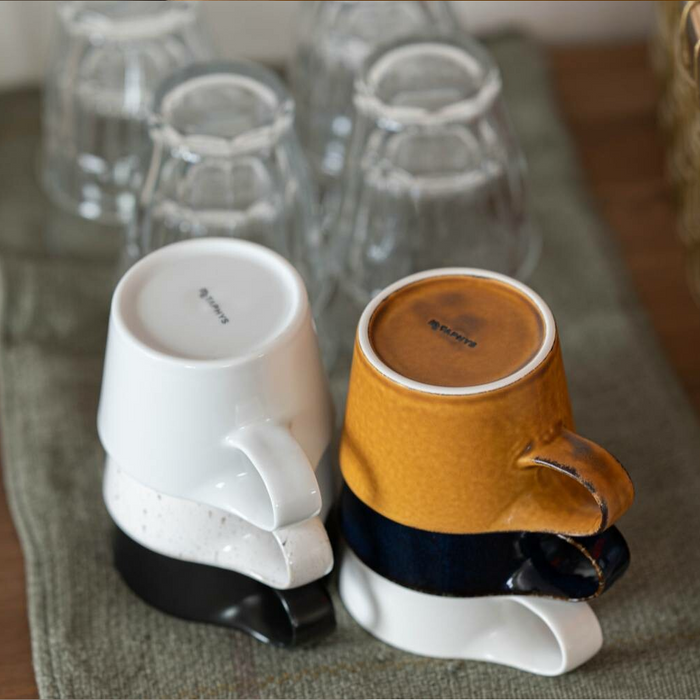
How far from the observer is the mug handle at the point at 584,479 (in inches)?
12.2

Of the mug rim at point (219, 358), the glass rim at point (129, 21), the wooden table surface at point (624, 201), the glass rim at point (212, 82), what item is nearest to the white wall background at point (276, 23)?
the wooden table surface at point (624, 201)

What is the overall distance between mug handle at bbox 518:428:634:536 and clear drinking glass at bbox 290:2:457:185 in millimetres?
269

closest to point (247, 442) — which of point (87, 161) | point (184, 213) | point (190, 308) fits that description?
point (190, 308)

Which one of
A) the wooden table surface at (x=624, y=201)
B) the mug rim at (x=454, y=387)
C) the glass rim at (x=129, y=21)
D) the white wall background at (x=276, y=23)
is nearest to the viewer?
the mug rim at (x=454, y=387)

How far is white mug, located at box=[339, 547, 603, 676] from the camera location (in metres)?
0.36

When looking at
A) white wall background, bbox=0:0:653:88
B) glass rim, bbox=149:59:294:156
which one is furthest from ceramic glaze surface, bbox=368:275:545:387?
white wall background, bbox=0:0:653:88

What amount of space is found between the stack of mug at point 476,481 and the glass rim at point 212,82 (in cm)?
12

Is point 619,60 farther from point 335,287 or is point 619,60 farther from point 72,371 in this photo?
point 72,371

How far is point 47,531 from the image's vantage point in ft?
1.41

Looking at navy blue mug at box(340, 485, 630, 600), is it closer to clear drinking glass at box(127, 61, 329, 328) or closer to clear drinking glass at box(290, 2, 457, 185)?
clear drinking glass at box(127, 61, 329, 328)

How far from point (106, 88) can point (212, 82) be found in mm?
132

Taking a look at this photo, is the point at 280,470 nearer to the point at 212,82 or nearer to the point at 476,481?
the point at 476,481

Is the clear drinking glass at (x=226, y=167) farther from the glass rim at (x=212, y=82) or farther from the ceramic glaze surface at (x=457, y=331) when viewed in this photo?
the ceramic glaze surface at (x=457, y=331)

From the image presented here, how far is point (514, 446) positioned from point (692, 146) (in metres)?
0.21
